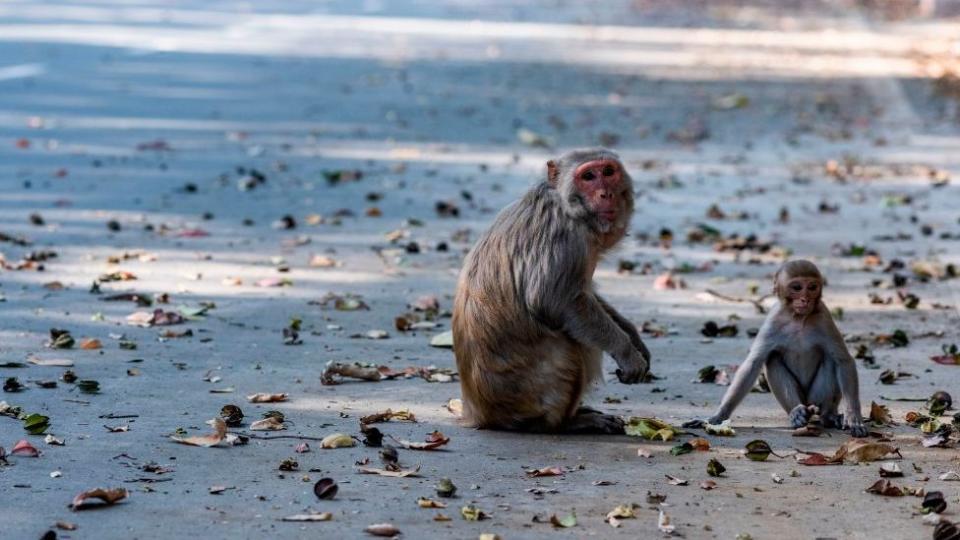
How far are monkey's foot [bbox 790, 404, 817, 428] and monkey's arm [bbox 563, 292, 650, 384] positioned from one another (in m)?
0.79

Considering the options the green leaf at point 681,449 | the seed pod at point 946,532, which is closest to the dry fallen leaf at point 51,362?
the green leaf at point 681,449

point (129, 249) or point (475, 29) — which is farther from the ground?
point (475, 29)

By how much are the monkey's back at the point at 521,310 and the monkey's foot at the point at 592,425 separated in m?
0.19

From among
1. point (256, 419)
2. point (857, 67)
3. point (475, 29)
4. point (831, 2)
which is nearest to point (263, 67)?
point (857, 67)

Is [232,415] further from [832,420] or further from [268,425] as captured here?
[832,420]

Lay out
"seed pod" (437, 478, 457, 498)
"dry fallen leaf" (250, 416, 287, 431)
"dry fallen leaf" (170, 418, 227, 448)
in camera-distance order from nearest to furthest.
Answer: "seed pod" (437, 478, 457, 498) → "dry fallen leaf" (170, 418, 227, 448) → "dry fallen leaf" (250, 416, 287, 431)

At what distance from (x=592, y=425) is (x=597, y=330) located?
0.45 m

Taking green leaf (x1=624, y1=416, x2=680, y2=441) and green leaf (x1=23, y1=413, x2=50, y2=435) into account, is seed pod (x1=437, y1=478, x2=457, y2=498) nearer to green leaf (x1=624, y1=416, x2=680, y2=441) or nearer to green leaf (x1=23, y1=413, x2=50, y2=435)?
green leaf (x1=624, y1=416, x2=680, y2=441)

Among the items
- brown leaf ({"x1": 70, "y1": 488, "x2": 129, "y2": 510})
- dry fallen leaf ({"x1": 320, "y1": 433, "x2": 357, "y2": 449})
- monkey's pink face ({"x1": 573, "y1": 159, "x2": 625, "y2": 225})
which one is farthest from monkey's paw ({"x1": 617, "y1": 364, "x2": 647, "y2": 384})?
brown leaf ({"x1": 70, "y1": 488, "x2": 129, "y2": 510})

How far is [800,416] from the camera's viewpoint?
8.06 metres

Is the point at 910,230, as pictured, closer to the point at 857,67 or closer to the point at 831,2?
the point at 857,67

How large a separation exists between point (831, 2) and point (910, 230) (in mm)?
48369

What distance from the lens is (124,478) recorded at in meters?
6.70

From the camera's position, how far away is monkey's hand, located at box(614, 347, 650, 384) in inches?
312
